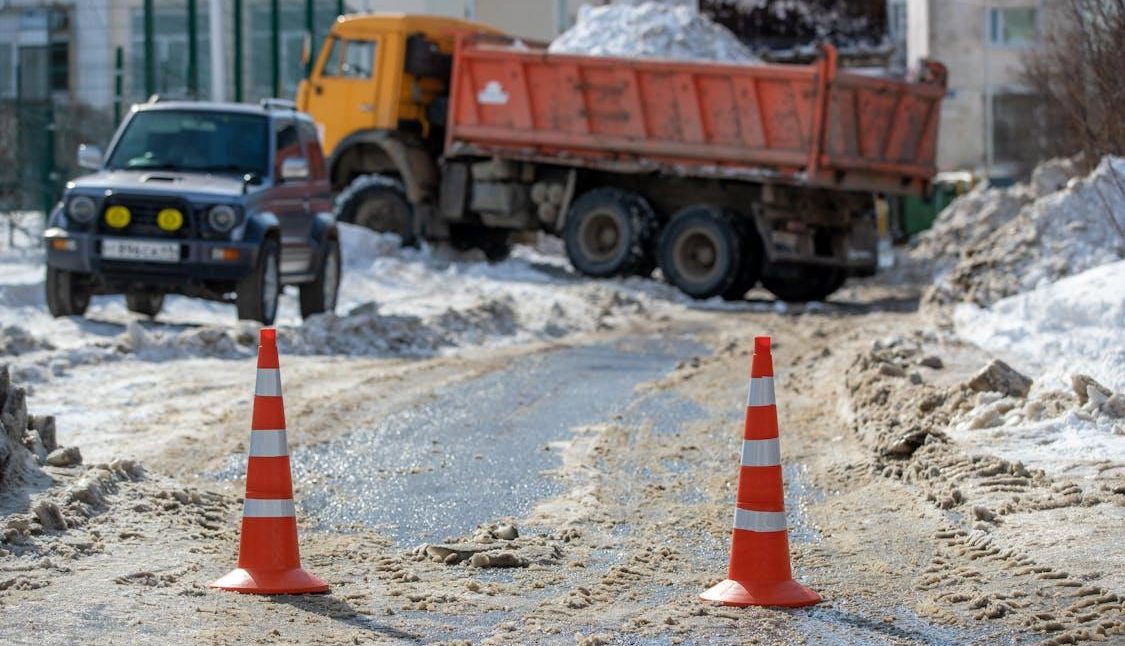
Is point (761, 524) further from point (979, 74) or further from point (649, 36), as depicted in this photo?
point (979, 74)

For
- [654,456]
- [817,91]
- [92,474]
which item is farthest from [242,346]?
[817,91]

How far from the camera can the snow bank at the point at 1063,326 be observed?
11.8 metres

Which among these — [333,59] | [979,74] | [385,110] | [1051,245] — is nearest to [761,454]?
[1051,245]

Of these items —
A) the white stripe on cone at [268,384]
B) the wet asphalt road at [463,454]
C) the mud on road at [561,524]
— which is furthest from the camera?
the wet asphalt road at [463,454]

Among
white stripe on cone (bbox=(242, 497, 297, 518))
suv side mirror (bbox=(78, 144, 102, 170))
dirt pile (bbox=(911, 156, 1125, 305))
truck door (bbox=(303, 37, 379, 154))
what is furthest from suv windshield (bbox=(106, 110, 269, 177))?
white stripe on cone (bbox=(242, 497, 297, 518))

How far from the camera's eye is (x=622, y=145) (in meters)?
23.3

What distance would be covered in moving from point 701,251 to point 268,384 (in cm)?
1703

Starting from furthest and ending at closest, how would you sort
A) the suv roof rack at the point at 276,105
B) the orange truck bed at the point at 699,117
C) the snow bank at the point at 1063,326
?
the orange truck bed at the point at 699,117 < the suv roof rack at the point at 276,105 < the snow bank at the point at 1063,326

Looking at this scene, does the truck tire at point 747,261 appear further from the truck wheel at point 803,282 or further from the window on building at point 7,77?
the window on building at point 7,77

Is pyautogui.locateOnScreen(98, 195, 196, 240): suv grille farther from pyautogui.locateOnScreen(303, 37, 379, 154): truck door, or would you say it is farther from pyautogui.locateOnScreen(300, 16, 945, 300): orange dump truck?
pyautogui.locateOnScreen(303, 37, 379, 154): truck door

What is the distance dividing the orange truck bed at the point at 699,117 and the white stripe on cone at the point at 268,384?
51.4 feet

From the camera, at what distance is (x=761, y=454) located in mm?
6250

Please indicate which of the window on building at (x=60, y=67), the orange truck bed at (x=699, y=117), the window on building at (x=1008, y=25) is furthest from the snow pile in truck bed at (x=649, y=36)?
the window on building at (x=1008, y=25)

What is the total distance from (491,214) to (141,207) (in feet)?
33.4
